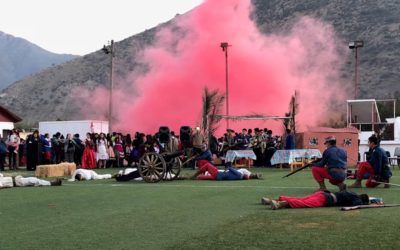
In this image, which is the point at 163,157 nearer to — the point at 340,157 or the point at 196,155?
the point at 196,155

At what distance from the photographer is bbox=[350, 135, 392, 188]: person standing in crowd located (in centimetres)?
1572

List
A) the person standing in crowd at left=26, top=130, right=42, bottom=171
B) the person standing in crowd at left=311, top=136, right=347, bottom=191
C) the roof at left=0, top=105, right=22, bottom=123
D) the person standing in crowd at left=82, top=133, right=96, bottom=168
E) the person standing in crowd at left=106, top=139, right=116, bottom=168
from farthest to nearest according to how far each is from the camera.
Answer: the roof at left=0, top=105, right=22, bottom=123, the person standing in crowd at left=106, top=139, right=116, bottom=168, the person standing in crowd at left=82, top=133, right=96, bottom=168, the person standing in crowd at left=26, top=130, right=42, bottom=171, the person standing in crowd at left=311, top=136, right=347, bottom=191

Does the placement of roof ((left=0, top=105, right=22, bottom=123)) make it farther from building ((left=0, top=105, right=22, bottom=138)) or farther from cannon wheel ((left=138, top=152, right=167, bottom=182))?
cannon wheel ((left=138, top=152, right=167, bottom=182))

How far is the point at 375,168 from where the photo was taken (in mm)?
15836

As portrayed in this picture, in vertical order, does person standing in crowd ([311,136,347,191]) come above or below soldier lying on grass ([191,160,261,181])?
above

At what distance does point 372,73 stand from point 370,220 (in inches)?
2712

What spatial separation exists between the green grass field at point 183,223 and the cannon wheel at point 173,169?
5.01 metres

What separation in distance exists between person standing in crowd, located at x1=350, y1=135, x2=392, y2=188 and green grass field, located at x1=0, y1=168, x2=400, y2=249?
1.16 metres

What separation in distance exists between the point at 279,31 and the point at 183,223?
71.4 m

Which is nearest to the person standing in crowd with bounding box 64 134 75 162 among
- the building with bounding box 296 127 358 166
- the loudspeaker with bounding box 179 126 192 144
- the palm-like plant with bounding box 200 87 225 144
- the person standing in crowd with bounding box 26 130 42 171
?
the person standing in crowd with bounding box 26 130 42 171

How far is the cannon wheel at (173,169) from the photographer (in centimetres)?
1962

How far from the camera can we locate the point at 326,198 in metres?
11.4

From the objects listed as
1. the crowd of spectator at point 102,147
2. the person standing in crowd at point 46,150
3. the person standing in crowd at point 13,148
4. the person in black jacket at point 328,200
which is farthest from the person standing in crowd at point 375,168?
the person standing in crowd at point 13,148

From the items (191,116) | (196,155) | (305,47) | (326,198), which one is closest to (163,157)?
(196,155)
